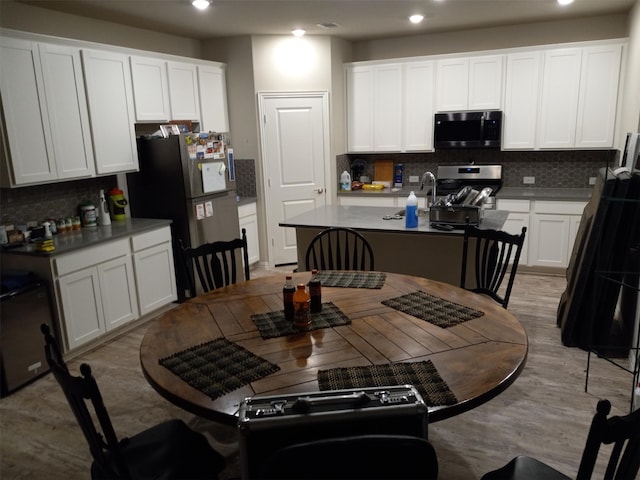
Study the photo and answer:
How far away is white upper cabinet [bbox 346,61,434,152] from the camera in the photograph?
5.36 meters

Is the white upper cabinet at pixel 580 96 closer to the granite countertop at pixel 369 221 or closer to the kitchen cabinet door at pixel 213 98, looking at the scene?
the granite countertop at pixel 369 221

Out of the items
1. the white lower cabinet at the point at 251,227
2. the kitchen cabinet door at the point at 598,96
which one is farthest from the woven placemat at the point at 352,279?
the kitchen cabinet door at the point at 598,96

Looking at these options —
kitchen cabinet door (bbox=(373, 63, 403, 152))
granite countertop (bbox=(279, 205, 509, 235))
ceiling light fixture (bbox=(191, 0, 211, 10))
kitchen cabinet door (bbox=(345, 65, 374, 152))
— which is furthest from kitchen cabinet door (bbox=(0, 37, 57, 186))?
kitchen cabinet door (bbox=(373, 63, 403, 152))

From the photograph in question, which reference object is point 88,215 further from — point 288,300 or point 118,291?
point 288,300

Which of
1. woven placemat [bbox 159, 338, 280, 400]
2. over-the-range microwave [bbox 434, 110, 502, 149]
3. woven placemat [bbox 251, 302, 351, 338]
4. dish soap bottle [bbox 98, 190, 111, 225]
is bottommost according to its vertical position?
woven placemat [bbox 159, 338, 280, 400]

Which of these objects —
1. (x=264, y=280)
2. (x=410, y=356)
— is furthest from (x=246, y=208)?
(x=410, y=356)

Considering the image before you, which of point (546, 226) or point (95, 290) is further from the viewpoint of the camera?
point (546, 226)

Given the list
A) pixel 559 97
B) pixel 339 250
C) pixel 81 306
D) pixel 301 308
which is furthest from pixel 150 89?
pixel 559 97

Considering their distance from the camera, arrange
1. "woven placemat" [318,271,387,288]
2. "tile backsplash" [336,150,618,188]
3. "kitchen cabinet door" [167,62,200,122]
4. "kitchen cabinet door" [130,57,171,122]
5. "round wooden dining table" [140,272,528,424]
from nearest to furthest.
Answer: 1. "round wooden dining table" [140,272,528,424]
2. "woven placemat" [318,271,387,288]
3. "kitchen cabinet door" [130,57,171,122]
4. "kitchen cabinet door" [167,62,200,122]
5. "tile backsplash" [336,150,618,188]

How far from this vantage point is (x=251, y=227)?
5434mm

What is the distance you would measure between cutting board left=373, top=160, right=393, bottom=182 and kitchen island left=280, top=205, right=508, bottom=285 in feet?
6.72

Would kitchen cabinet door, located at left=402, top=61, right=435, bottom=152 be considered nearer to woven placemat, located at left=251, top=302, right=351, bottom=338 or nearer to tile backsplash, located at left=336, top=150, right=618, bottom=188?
tile backsplash, located at left=336, top=150, right=618, bottom=188

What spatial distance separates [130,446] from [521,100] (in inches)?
191

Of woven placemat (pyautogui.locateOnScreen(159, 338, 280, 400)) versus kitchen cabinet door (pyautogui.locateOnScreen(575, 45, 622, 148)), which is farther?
kitchen cabinet door (pyautogui.locateOnScreen(575, 45, 622, 148))
